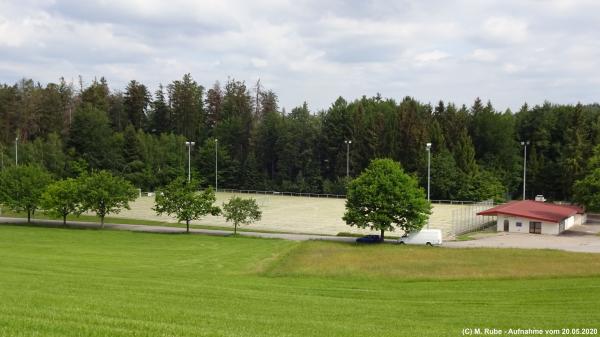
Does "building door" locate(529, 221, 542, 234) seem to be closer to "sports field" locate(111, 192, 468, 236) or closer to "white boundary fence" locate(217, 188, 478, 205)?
"sports field" locate(111, 192, 468, 236)

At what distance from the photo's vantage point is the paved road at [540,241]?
161 ft

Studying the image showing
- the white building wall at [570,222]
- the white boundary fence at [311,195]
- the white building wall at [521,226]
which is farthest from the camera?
the white boundary fence at [311,195]

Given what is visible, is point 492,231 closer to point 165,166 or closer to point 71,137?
point 165,166

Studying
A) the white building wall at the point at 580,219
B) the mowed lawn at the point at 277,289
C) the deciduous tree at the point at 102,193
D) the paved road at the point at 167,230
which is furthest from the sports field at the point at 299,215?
the mowed lawn at the point at 277,289

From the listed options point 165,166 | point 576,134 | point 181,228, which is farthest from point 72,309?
point 165,166

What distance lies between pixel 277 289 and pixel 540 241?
1389 inches

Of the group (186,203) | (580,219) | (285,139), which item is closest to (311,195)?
(285,139)

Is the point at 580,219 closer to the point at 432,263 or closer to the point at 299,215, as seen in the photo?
the point at 299,215

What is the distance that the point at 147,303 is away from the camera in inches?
789

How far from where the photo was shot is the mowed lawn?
16.0 metres

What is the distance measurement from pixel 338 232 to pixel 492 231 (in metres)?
16.8

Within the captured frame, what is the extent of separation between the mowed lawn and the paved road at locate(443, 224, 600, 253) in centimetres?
574

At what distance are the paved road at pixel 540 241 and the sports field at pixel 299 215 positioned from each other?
21.8ft

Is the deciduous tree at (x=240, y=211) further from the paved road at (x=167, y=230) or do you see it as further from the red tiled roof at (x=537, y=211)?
the red tiled roof at (x=537, y=211)
